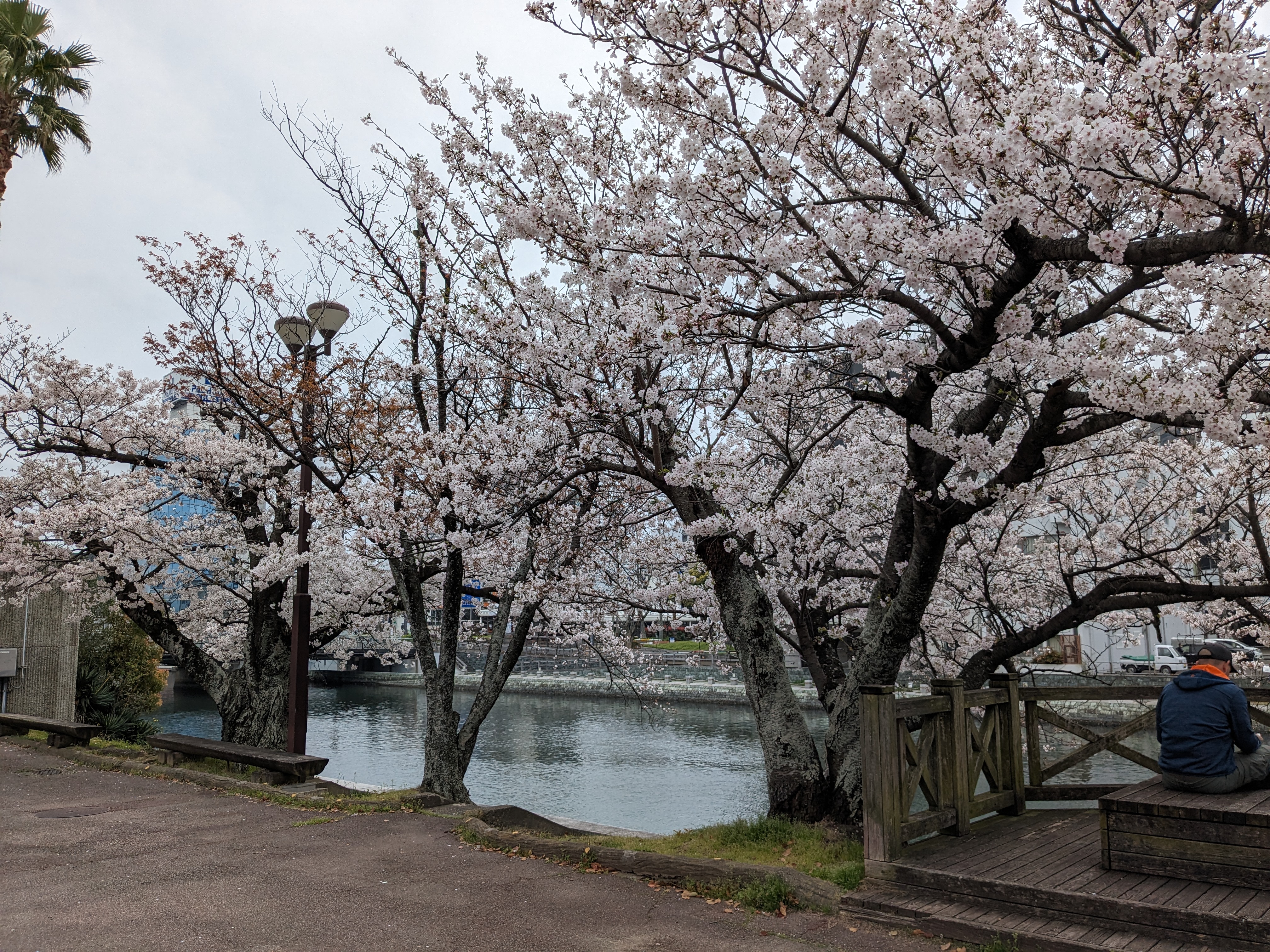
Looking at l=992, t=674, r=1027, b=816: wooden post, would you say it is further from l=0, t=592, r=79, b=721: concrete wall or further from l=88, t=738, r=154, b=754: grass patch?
l=0, t=592, r=79, b=721: concrete wall

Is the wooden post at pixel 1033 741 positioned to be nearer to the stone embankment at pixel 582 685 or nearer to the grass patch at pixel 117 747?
the grass patch at pixel 117 747

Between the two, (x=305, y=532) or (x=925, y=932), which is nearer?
(x=925, y=932)

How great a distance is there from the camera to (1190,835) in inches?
178

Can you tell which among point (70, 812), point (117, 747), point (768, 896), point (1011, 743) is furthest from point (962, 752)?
point (117, 747)

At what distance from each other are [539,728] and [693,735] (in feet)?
19.1

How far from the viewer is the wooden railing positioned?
507 cm

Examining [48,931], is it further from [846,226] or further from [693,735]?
[693,735]

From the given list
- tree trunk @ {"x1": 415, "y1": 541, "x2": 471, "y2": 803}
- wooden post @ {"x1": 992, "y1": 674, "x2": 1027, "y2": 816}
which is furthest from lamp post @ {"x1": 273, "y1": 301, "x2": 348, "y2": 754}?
wooden post @ {"x1": 992, "y1": 674, "x2": 1027, "y2": 816}

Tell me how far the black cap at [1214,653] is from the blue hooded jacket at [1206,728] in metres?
0.13

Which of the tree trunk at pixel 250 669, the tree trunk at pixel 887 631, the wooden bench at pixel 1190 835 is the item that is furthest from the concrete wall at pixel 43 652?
the wooden bench at pixel 1190 835

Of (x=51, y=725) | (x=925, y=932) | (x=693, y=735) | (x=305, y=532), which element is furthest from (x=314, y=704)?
(x=925, y=932)

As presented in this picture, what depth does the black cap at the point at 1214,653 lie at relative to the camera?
16.1 ft

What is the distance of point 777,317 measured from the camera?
6266 millimetres

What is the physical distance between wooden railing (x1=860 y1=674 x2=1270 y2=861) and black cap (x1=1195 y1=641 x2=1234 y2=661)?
922 millimetres
